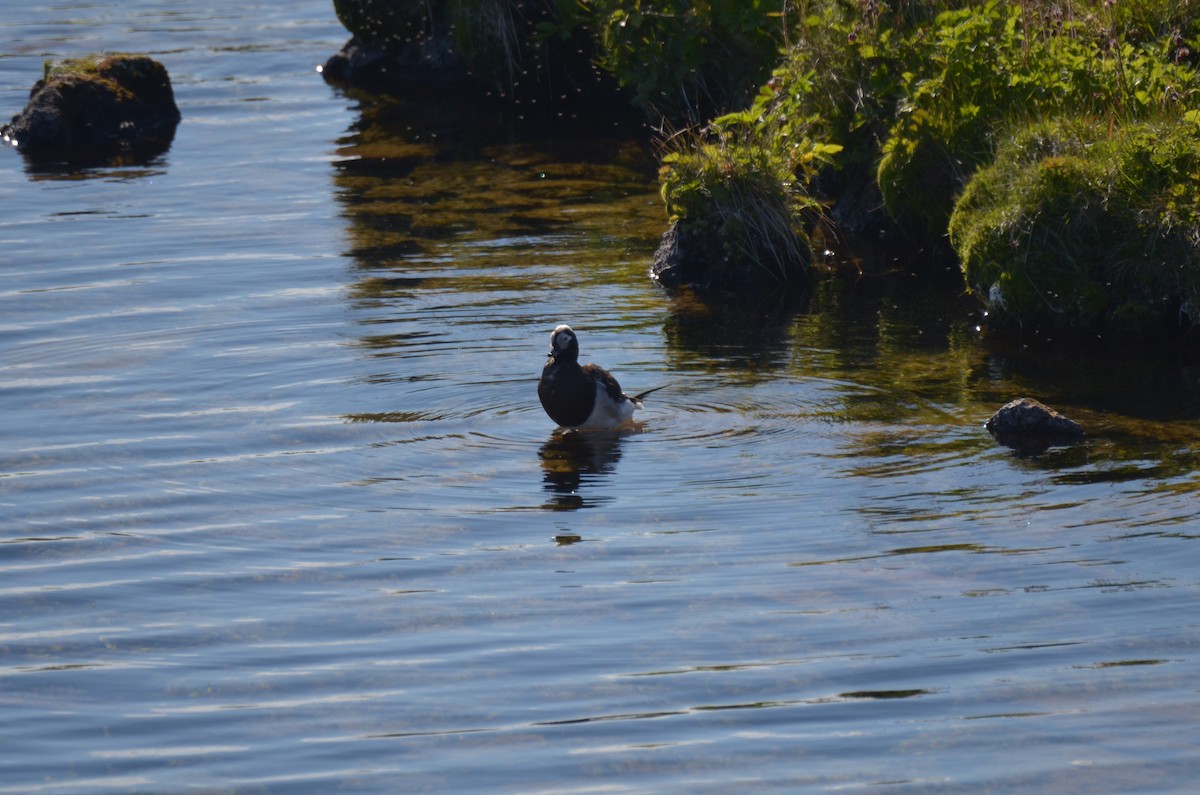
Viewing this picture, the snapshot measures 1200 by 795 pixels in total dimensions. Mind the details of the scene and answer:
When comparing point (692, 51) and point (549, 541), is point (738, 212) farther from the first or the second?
point (549, 541)

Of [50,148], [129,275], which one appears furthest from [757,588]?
[50,148]

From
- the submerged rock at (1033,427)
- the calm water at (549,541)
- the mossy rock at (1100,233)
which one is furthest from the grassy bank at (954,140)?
the submerged rock at (1033,427)

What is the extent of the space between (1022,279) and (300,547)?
6.88 metres

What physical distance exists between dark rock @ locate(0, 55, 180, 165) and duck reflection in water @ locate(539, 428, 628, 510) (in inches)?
511

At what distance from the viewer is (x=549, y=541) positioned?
30.3 ft

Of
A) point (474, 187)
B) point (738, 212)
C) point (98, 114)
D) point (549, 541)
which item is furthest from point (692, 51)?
point (549, 541)

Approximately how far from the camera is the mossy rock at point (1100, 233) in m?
12.3

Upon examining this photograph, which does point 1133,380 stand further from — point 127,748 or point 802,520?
point 127,748

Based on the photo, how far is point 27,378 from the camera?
41.4 ft

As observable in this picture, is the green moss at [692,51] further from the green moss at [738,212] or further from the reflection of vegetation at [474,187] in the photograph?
the green moss at [738,212]

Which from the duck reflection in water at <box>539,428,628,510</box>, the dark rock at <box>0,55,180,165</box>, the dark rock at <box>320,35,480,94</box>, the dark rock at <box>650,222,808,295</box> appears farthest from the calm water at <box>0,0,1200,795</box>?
the dark rock at <box>320,35,480,94</box>

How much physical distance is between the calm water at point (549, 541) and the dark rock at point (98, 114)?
586 cm

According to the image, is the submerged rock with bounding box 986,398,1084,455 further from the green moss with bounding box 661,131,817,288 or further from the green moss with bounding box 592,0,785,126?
the green moss with bounding box 592,0,785,126

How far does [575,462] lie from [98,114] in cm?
1517
